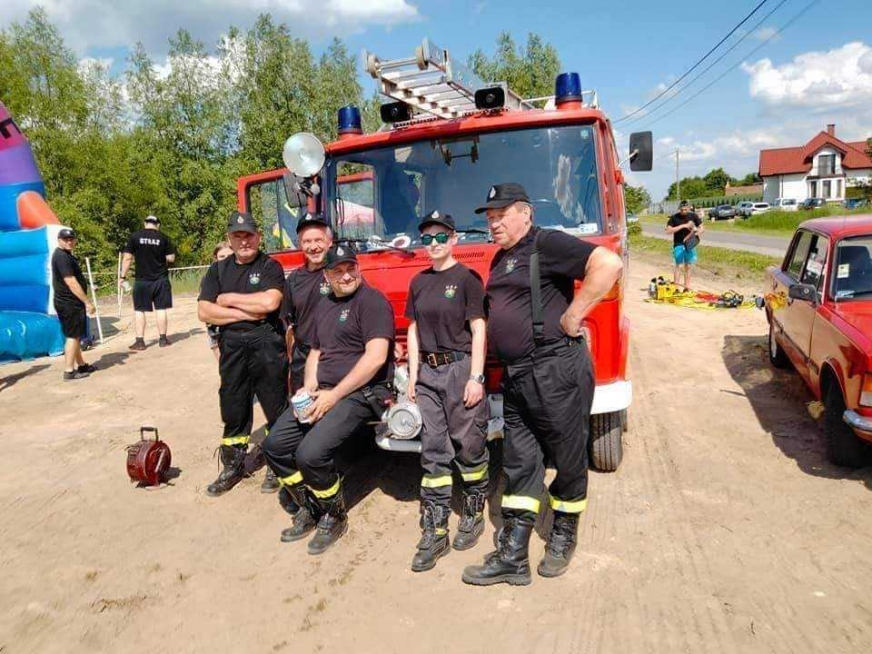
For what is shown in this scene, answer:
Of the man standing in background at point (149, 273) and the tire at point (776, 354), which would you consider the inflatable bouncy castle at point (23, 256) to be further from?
the tire at point (776, 354)

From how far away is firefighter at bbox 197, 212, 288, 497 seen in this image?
4359mm

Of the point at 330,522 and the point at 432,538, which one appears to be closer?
the point at 432,538

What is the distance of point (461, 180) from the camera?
4.57 metres

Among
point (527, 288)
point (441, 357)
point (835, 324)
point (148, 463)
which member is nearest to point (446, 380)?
point (441, 357)

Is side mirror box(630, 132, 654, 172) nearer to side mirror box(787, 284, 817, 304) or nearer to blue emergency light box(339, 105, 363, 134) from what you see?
side mirror box(787, 284, 817, 304)

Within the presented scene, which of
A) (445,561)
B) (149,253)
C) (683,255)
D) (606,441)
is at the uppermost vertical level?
(149,253)

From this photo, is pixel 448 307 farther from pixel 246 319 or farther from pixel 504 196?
pixel 246 319

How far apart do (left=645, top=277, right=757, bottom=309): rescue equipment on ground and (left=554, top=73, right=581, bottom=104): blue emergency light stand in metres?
6.99

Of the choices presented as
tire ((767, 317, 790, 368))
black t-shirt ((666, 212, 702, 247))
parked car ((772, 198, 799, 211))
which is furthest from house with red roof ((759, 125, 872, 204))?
tire ((767, 317, 790, 368))

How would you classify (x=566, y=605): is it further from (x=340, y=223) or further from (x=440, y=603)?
(x=340, y=223)

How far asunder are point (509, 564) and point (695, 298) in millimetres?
9342

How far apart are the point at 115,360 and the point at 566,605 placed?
846 centimetres

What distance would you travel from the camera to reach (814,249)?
221 inches

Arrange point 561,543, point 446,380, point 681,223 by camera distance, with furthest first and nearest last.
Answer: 1. point 681,223
2. point 446,380
3. point 561,543
